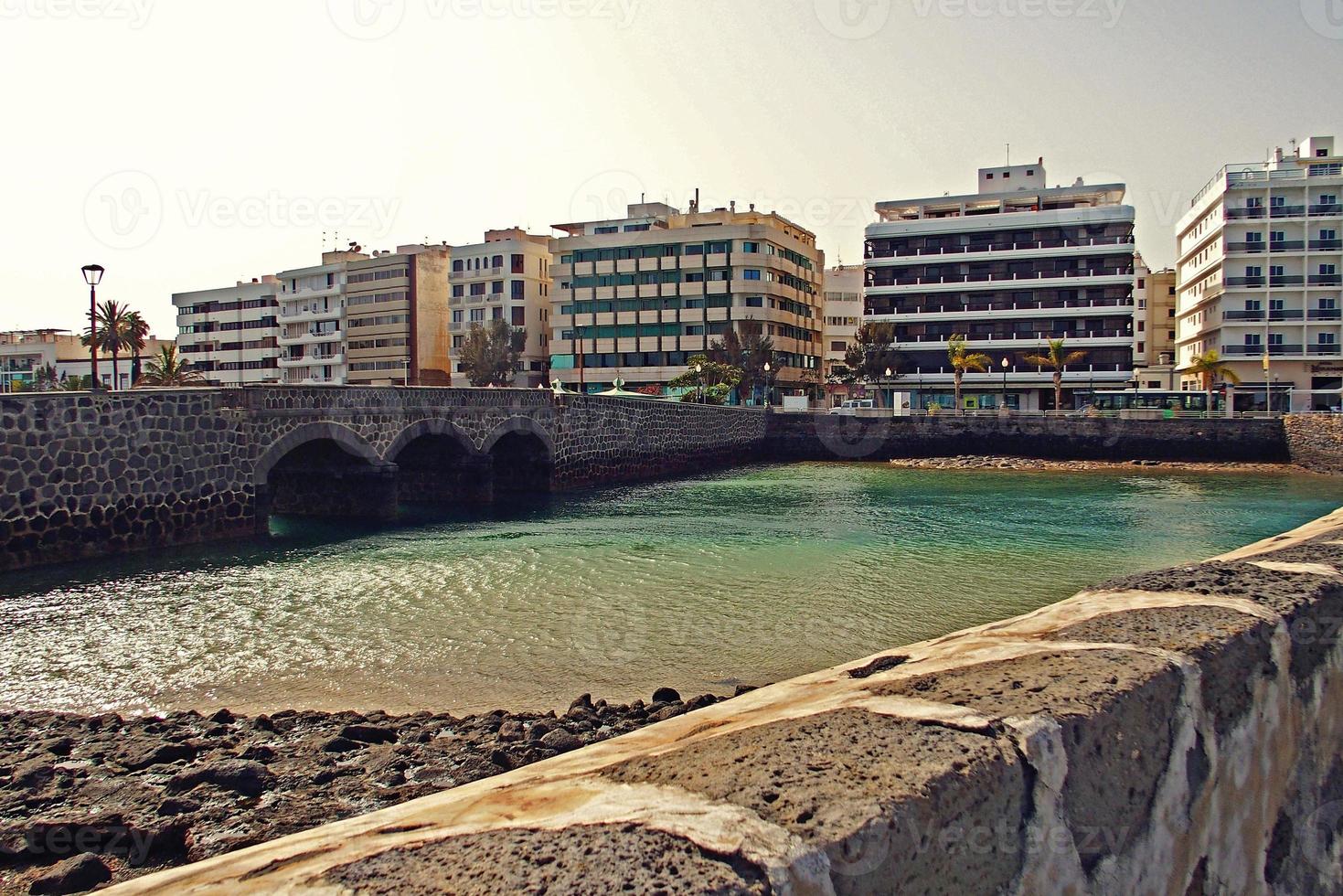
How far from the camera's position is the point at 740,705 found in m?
6.67

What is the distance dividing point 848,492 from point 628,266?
147 feet

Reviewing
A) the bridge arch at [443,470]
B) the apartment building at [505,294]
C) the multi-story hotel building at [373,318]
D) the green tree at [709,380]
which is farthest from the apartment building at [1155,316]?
the bridge arch at [443,470]

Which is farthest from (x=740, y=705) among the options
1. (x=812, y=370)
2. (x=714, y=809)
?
(x=812, y=370)

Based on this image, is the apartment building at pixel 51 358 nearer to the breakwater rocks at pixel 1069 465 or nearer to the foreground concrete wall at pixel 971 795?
the breakwater rocks at pixel 1069 465

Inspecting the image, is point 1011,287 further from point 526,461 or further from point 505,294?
point 526,461

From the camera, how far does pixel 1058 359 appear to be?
6191 cm

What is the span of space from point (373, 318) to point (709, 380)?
33167mm

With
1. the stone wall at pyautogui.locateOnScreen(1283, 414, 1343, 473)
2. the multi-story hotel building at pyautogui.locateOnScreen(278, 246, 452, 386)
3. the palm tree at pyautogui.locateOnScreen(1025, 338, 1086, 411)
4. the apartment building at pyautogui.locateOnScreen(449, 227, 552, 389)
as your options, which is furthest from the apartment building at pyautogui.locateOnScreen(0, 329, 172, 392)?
the stone wall at pyautogui.locateOnScreen(1283, 414, 1343, 473)

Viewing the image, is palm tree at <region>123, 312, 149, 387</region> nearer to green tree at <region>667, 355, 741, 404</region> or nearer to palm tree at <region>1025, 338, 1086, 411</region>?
green tree at <region>667, 355, 741, 404</region>

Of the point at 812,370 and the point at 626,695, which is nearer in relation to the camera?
the point at 626,695

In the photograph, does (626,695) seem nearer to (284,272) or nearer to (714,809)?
(714,809)

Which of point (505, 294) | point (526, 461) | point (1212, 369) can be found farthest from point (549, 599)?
point (505, 294)

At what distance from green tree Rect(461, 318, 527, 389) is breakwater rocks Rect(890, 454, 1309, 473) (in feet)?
110

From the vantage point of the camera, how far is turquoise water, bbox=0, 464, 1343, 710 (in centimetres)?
1178
